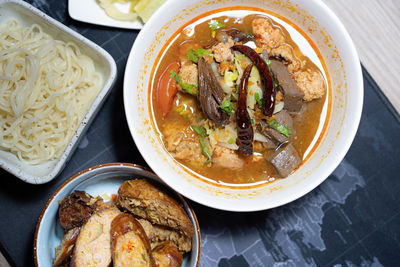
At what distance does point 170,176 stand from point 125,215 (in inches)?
19.2

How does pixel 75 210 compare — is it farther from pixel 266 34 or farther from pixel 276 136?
pixel 266 34

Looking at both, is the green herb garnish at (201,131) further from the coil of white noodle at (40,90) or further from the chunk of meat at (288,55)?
the coil of white noodle at (40,90)

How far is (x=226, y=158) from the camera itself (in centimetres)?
264

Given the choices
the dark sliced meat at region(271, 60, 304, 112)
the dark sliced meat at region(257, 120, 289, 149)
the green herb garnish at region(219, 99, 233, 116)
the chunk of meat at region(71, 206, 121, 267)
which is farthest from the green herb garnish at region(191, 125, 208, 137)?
the chunk of meat at region(71, 206, 121, 267)

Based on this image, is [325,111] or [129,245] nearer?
[129,245]

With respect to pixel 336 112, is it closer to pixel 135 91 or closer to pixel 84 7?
pixel 135 91

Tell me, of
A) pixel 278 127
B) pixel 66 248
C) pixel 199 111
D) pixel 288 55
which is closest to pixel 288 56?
pixel 288 55

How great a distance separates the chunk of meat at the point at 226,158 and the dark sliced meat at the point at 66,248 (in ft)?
3.86

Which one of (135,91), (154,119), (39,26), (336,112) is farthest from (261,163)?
(39,26)

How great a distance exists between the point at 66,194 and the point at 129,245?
0.64 metres

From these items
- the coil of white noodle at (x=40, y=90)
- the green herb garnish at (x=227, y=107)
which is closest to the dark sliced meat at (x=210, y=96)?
the green herb garnish at (x=227, y=107)

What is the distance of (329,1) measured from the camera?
314cm

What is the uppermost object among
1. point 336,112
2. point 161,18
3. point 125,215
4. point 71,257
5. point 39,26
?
point 336,112

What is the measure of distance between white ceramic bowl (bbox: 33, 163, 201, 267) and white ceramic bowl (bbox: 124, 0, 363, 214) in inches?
10.5
